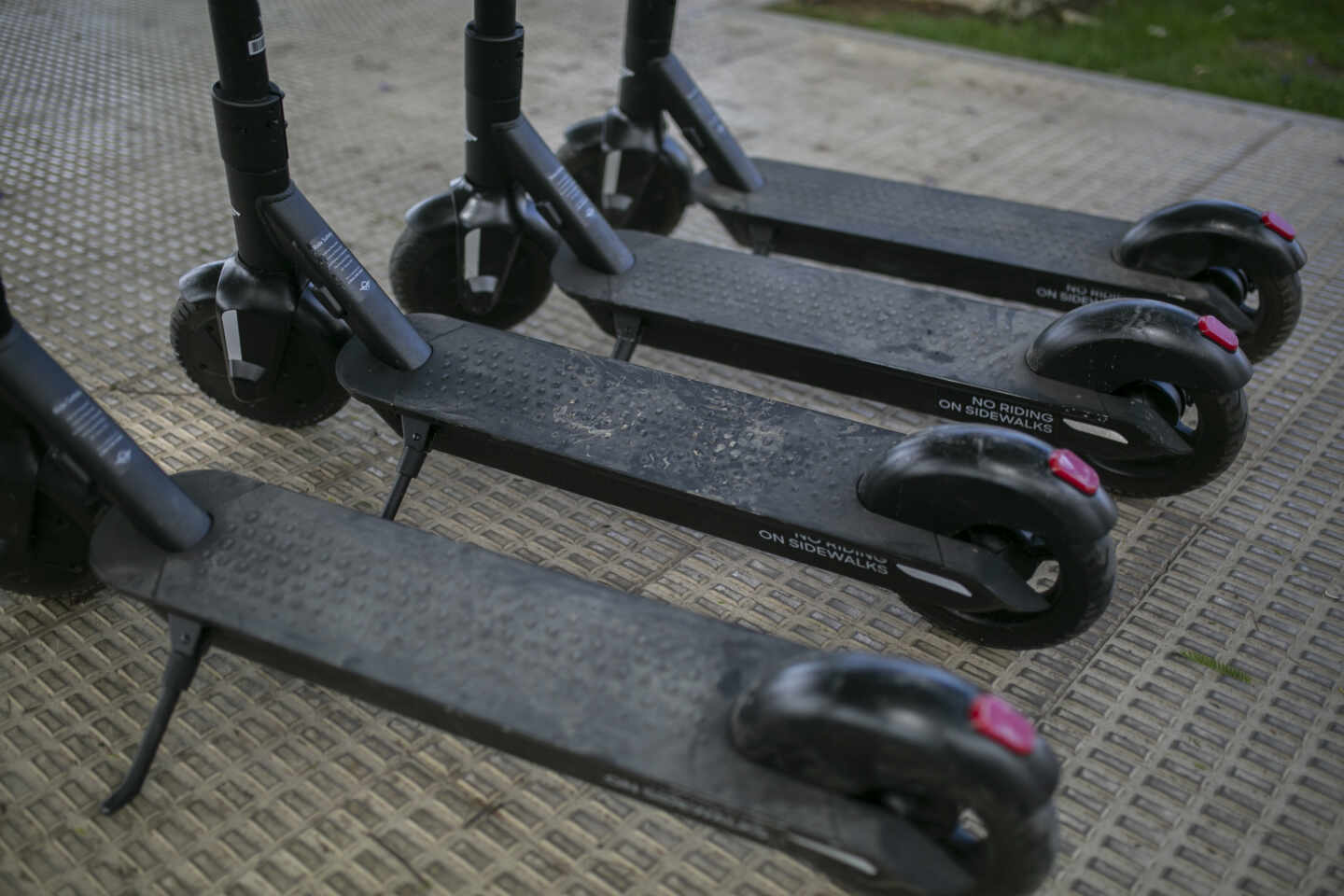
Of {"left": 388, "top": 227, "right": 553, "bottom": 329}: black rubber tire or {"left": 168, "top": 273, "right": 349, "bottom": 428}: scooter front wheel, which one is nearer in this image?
{"left": 168, "top": 273, "right": 349, "bottom": 428}: scooter front wheel

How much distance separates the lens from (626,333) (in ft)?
8.04

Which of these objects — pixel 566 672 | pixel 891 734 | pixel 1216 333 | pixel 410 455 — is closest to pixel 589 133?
pixel 410 455

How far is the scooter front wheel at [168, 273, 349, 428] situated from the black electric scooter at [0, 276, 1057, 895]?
1.36ft

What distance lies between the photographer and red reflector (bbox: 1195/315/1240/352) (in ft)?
6.74

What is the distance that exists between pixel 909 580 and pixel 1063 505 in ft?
0.87

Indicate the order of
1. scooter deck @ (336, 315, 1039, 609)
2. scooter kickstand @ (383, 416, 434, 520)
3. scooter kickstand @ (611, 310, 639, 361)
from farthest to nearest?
scooter kickstand @ (611, 310, 639, 361) < scooter kickstand @ (383, 416, 434, 520) < scooter deck @ (336, 315, 1039, 609)

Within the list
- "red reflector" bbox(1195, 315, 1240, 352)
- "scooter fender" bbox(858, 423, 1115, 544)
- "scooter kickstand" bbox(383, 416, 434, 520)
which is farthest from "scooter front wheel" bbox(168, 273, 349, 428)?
"red reflector" bbox(1195, 315, 1240, 352)

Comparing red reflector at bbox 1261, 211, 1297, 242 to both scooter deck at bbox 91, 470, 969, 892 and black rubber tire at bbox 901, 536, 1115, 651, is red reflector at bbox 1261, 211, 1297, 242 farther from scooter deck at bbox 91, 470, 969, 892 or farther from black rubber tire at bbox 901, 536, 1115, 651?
scooter deck at bbox 91, 470, 969, 892

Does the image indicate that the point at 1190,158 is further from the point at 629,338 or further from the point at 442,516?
the point at 442,516

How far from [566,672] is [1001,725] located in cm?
55

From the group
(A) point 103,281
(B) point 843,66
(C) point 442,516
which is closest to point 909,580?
(C) point 442,516

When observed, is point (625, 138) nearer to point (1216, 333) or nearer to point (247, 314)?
point (247, 314)

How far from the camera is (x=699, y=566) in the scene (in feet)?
6.79

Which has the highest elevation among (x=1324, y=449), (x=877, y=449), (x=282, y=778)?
(x=877, y=449)
